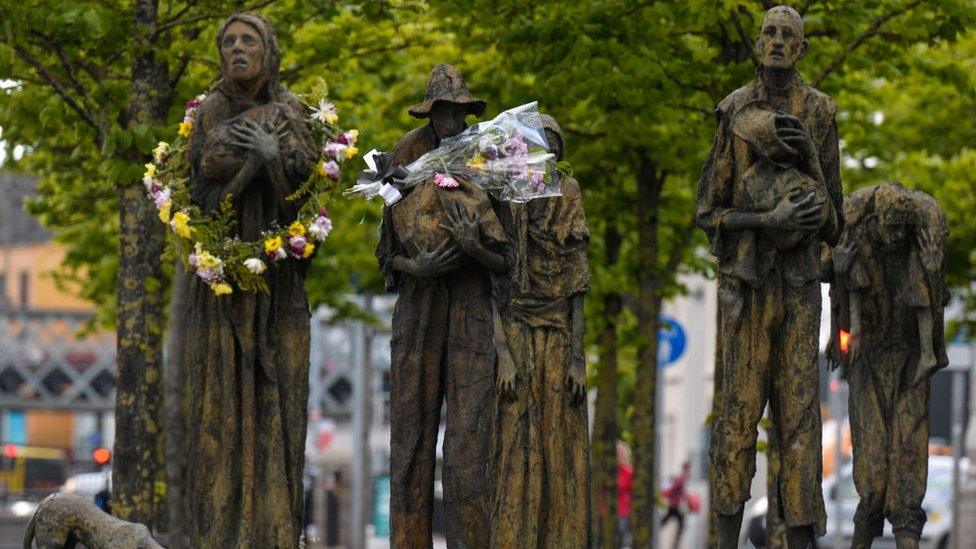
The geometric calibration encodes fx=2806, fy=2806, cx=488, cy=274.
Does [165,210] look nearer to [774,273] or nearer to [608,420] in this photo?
[774,273]

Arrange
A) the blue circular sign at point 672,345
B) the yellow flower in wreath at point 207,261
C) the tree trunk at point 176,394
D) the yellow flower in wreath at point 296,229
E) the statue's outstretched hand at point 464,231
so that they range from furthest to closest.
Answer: the blue circular sign at point 672,345 < the tree trunk at point 176,394 < the statue's outstretched hand at point 464,231 < the yellow flower in wreath at point 296,229 < the yellow flower in wreath at point 207,261

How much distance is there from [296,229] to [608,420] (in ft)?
47.0

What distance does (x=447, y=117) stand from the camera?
16875 mm

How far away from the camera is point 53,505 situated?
53.9 feet

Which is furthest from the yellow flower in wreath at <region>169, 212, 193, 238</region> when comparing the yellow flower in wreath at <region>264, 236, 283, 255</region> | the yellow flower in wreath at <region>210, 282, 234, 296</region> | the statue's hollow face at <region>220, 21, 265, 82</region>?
the statue's hollow face at <region>220, 21, 265, 82</region>

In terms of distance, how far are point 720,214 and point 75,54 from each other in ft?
25.3

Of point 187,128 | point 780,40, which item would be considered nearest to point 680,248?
point 780,40

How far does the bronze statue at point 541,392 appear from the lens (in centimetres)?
1656

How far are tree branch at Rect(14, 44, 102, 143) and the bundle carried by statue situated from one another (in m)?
5.54

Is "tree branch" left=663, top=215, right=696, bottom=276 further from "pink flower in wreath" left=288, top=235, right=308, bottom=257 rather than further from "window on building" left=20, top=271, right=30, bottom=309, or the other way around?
"window on building" left=20, top=271, right=30, bottom=309

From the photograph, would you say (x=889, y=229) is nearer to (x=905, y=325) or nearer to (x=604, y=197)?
(x=905, y=325)

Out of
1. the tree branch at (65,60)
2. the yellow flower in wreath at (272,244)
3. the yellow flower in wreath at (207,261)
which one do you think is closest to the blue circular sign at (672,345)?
the tree branch at (65,60)

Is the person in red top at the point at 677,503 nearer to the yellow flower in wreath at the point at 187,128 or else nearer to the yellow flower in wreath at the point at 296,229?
the yellow flower in wreath at the point at 187,128

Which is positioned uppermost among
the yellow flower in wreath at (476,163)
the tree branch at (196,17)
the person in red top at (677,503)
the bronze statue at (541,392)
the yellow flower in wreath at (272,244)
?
the tree branch at (196,17)
